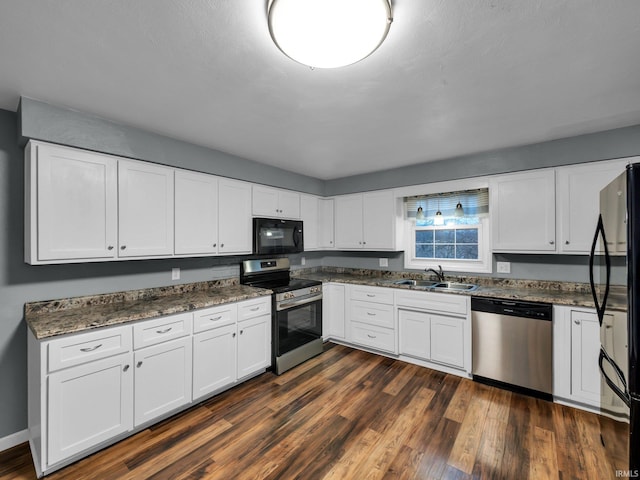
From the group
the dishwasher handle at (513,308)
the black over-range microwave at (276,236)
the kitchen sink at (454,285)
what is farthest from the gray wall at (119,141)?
the dishwasher handle at (513,308)

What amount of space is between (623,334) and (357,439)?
172 cm

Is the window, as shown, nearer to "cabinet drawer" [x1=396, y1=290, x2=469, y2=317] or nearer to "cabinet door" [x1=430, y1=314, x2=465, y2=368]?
"cabinet drawer" [x1=396, y1=290, x2=469, y2=317]

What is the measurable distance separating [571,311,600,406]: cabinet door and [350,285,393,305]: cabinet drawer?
5.54ft

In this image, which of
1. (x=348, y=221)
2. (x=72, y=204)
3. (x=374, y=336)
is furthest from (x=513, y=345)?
(x=72, y=204)

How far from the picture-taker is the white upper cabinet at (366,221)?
3.90 m

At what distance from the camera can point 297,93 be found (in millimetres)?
1865

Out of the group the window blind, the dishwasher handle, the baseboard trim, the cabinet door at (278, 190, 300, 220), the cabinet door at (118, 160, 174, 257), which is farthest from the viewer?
the cabinet door at (278, 190, 300, 220)

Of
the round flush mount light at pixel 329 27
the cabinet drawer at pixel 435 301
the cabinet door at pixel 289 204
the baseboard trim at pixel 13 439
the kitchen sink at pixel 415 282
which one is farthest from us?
the cabinet door at pixel 289 204

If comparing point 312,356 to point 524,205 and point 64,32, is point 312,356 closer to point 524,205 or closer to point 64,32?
point 524,205

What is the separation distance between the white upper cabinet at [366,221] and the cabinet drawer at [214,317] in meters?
2.10

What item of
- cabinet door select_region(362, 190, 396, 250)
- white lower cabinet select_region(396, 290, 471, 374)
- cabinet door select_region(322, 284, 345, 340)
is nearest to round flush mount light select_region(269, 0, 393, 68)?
white lower cabinet select_region(396, 290, 471, 374)

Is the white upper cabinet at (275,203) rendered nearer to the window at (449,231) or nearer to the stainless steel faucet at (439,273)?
the window at (449,231)

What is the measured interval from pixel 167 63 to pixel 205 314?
190 centimetres

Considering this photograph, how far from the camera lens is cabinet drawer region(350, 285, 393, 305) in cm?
350
